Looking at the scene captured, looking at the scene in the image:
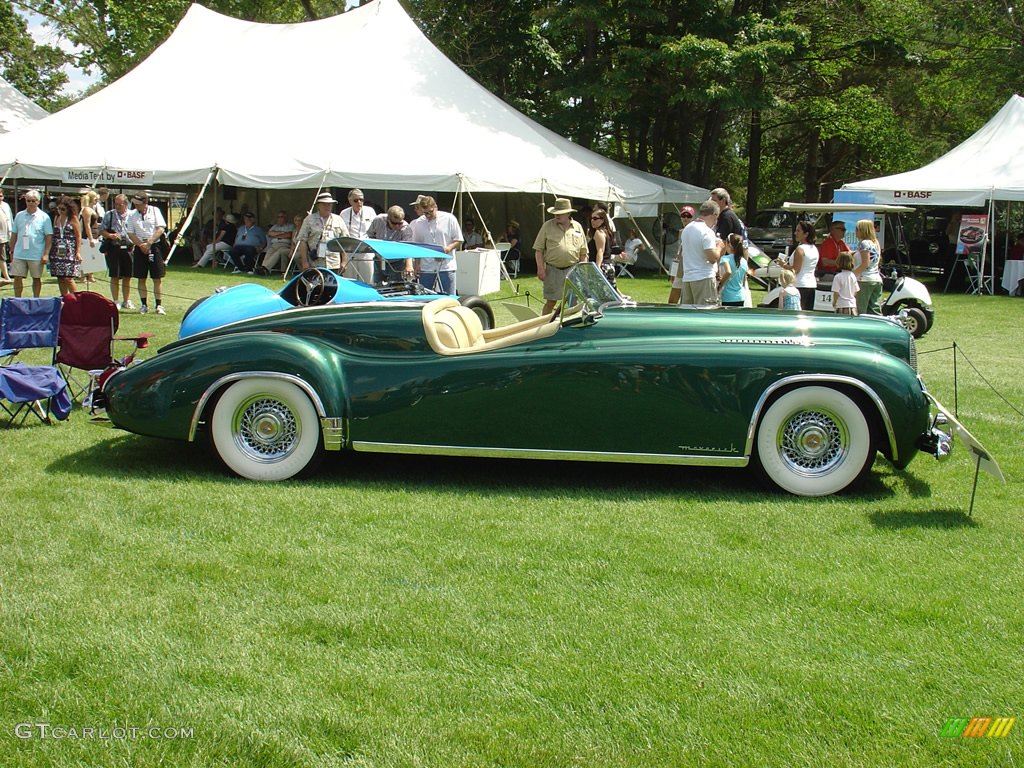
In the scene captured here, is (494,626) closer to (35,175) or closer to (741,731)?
(741,731)

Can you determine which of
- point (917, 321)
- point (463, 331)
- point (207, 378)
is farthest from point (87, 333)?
point (917, 321)

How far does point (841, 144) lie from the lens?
3859cm

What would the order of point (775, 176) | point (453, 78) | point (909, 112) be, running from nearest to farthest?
point (453, 78), point (909, 112), point (775, 176)

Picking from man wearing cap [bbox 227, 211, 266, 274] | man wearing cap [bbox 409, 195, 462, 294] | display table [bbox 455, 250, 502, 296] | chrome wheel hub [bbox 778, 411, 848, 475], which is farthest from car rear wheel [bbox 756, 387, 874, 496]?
man wearing cap [bbox 227, 211, 266, 274]

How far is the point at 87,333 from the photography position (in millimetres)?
7934

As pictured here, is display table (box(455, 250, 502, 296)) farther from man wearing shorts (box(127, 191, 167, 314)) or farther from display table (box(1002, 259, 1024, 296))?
display table (box(1002, 259, 1024, 296))

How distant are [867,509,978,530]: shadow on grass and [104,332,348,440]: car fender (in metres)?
3.13

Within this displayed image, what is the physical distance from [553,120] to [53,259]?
19946 mm

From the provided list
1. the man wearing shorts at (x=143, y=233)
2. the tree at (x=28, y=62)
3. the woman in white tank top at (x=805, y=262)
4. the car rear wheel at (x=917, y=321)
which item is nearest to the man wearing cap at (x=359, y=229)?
the man wearing shorts at (x=143, y=233)

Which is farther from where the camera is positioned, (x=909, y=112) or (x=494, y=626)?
(x=909, y=112)

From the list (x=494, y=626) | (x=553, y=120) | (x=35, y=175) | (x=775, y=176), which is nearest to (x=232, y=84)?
(x=35, y=175)

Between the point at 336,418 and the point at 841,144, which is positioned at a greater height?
the point at 841,144

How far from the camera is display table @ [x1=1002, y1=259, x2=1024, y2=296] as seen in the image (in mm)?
20953

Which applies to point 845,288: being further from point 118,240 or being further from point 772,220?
point 772,220
